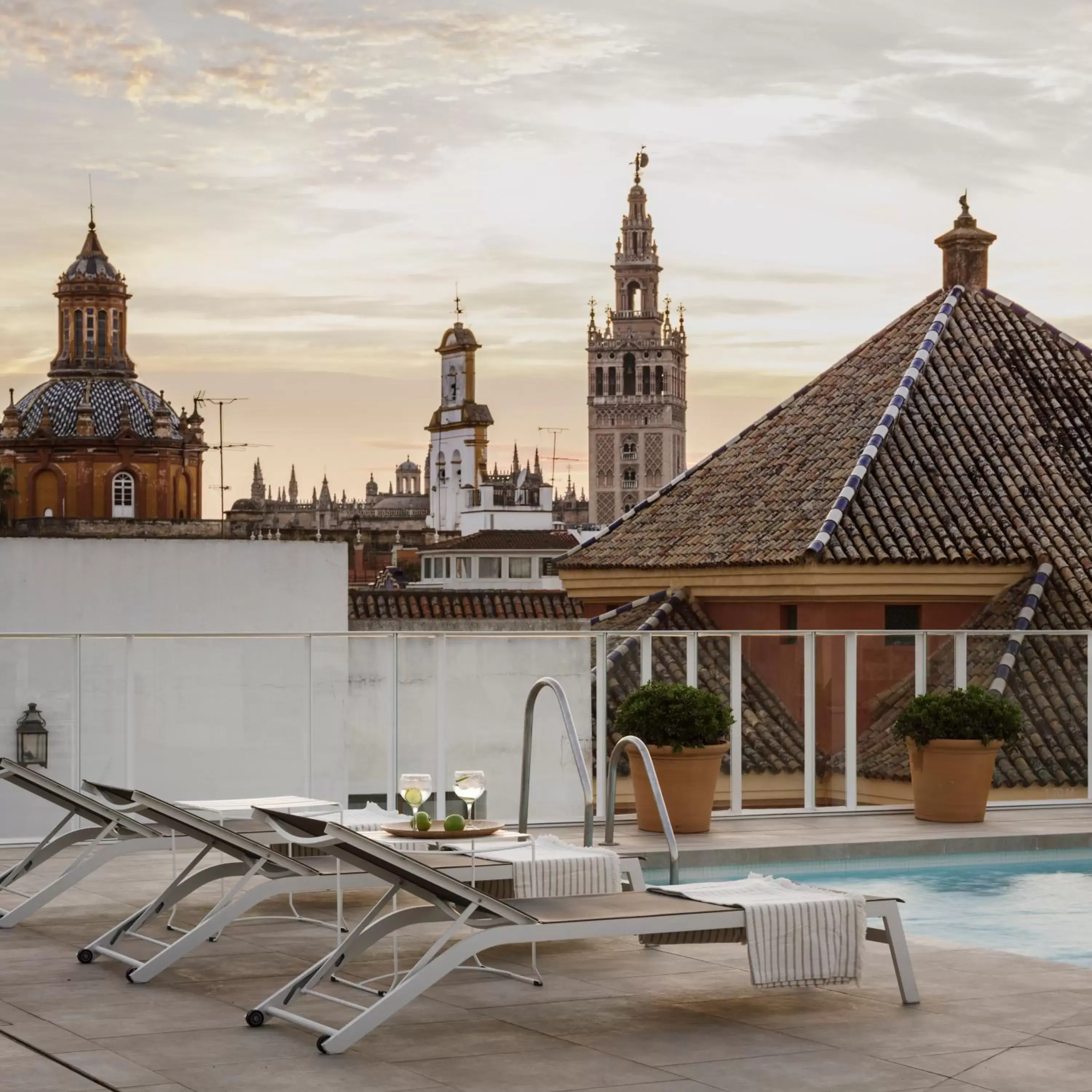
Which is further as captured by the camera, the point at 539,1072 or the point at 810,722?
the point at 810,722

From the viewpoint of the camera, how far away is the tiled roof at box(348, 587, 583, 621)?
147 feet

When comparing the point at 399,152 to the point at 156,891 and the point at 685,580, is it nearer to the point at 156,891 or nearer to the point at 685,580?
the point at 685,580

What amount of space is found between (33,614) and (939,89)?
1600cm

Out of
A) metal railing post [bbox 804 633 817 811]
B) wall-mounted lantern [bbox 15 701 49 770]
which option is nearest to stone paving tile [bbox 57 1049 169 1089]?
wall-mounted lantern [bbox 15 701 49 770]

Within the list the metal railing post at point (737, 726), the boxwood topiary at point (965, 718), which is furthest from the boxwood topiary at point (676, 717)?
the boxwood topiary at point (965, 718)

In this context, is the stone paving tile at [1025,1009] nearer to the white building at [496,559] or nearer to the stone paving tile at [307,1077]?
the stone paving tile at [307,1077]

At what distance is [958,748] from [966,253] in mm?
21546

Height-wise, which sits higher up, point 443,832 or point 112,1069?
point 443,832

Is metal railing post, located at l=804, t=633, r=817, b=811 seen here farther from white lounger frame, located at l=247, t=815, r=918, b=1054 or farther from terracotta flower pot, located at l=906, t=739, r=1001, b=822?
white lounger frame, located at l=247, t=815, r=918, b=1054

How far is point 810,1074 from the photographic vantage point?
6.85 meters

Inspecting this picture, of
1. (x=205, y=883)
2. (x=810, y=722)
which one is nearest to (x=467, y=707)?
(x=810, y=722)

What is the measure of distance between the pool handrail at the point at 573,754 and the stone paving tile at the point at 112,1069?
Result: 3.84 m

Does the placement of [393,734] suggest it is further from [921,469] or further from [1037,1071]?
[921,469]

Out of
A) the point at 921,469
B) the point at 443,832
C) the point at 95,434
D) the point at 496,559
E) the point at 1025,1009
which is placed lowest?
the point at 1025,1009
